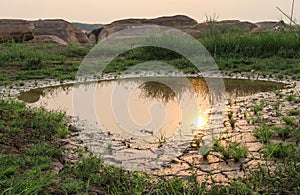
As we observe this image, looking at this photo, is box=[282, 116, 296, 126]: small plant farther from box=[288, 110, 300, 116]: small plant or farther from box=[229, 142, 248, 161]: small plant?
box=[229, 142, 248, 161]: small plant

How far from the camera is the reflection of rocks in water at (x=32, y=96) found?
604cm

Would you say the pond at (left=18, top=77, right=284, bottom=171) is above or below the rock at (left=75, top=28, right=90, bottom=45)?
below

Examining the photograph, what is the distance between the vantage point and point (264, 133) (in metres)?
3.83

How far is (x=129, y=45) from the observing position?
12.3m

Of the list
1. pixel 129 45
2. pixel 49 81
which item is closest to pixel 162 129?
pixel 49 81

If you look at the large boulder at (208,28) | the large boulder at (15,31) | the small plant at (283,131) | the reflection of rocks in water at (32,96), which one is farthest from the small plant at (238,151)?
the large boulder at (15,31)

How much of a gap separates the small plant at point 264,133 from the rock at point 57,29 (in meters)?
14.6

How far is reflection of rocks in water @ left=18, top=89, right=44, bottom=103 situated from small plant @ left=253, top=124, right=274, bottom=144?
331cm

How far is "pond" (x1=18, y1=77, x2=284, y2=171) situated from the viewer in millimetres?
3777

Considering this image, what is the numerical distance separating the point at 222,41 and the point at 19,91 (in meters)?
5.32

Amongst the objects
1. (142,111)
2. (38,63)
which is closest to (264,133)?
(142,111)

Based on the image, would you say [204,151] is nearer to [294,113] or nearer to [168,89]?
[294,113]

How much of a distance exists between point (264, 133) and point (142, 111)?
5.94ft

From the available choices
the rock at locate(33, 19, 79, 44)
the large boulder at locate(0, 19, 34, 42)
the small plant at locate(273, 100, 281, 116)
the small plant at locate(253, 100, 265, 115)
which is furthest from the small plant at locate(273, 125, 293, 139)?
the rock at locate(33, 19, 79, 44)
